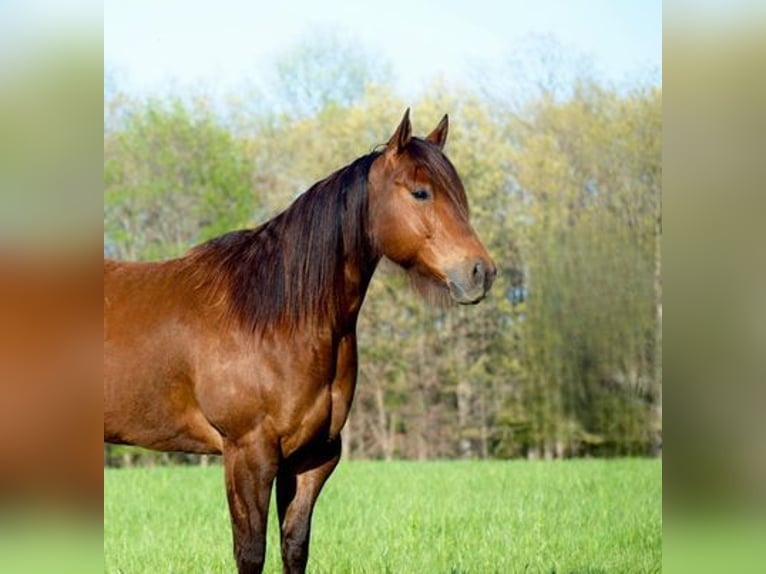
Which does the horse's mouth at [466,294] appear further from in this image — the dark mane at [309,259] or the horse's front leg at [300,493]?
the horse's front leg at [300,493]

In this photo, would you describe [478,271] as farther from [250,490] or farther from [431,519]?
[431,519]

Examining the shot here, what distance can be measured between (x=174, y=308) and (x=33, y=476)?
291 cm

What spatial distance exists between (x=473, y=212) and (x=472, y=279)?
976 cm

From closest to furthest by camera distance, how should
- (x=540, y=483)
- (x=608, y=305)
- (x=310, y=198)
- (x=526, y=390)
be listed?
1. (x=310, y=198)
2. (x=540, y=483)
3. (x=608, y=305)
4. (x=526, y=390)

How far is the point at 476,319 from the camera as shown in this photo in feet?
46.1

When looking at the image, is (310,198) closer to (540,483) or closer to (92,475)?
(92,475)

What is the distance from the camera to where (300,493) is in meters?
4.45

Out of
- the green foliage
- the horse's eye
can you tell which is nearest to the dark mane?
the horse's eye

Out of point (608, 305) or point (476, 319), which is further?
point (476, 319)

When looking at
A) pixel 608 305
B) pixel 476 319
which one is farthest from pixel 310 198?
pixel 476 319

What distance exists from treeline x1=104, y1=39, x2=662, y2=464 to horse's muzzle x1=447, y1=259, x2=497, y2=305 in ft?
30.4

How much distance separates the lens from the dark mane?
423cm

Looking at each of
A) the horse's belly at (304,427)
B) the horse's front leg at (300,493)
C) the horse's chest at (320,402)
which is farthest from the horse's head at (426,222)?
the horse's front leg at (300,493)

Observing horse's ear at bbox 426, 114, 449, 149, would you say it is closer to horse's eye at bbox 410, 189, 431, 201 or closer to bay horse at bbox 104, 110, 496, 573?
bay horse at bbox 104, 110, 496, 573
